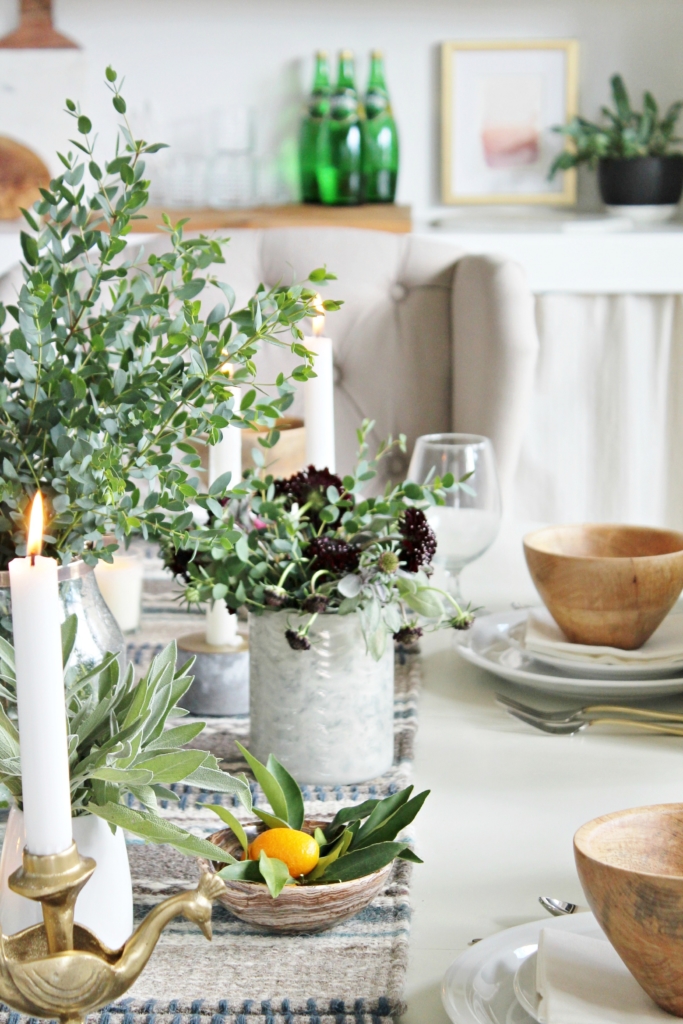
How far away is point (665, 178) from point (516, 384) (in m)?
1.29

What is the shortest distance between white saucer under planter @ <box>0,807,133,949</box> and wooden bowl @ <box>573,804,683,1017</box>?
0.19 m

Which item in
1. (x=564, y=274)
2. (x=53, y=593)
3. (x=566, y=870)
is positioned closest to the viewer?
(x=53, y=593)

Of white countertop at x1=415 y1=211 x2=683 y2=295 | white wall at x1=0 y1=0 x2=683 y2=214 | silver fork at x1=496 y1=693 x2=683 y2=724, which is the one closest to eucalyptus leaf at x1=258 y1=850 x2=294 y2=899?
silver fork at x1=496 y1=693 x2=683 y2=724

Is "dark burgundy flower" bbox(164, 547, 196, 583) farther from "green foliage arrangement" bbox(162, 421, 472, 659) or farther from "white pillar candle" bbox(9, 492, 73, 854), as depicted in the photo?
"white pillar candle" bbox(9, 492, 73, 854)

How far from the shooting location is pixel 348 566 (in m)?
0.64

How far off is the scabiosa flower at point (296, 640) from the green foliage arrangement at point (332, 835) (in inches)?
3.2

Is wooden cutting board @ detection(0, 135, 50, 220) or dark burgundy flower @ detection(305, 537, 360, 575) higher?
wooden cutting board @ detection(0, 135, 50, 220)

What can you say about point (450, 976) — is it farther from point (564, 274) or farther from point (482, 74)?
point (482, 74)

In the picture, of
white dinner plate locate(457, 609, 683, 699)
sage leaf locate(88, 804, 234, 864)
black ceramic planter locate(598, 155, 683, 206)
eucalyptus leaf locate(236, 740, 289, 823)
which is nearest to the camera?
sage leaf locate(88, 804, 234, 864)

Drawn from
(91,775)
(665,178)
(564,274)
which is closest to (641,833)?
(91,775)

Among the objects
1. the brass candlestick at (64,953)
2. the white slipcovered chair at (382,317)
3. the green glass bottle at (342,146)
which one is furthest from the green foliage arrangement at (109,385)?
the green glass bottle at (342,146)

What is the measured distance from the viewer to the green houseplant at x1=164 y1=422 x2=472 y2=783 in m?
0.64

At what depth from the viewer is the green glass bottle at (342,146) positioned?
8.61ft

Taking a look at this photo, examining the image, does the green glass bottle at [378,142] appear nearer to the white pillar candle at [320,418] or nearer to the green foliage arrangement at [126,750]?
the white pillar candle at [320,418]
